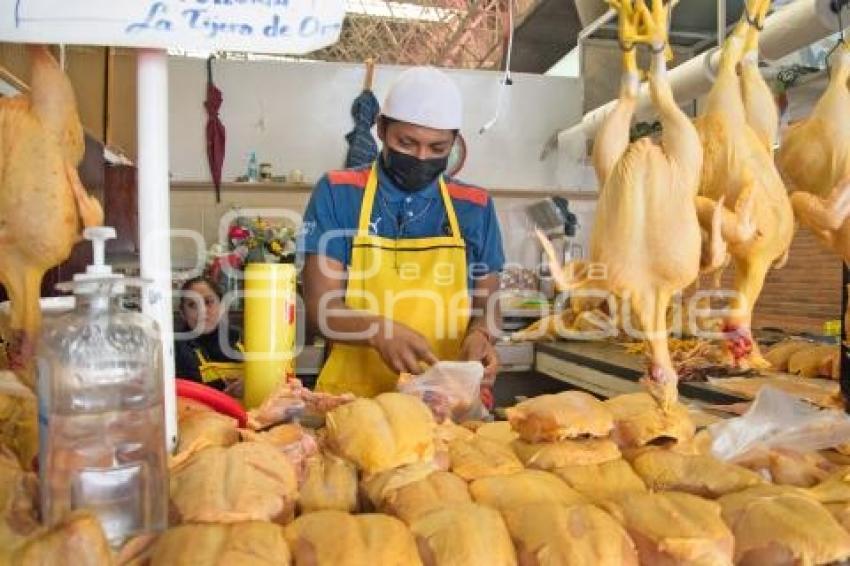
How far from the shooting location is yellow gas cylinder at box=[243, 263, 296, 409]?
1703 mm

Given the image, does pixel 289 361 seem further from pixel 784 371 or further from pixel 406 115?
pixel 784 371

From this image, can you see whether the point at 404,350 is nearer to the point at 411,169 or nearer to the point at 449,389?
the point at 449,389

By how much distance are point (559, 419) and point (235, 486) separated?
Result: 1.91 feet

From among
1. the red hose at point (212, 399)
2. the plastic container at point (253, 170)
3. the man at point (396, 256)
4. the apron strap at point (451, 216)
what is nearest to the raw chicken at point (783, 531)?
the red hose at point (212, 399)

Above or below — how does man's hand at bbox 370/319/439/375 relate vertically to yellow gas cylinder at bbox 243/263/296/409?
below

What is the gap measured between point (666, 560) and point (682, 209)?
622 mm

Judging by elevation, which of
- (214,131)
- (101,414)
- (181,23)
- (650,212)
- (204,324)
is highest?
(214,131)

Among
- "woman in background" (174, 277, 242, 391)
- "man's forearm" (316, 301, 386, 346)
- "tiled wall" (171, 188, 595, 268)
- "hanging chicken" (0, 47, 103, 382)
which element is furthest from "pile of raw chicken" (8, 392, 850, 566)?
"tiled wall" (171, 188, 595, 268)

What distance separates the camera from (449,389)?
5.66ft

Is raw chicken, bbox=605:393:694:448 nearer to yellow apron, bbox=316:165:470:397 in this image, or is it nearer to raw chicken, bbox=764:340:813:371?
yellow apron, bbox=316:165:470:397

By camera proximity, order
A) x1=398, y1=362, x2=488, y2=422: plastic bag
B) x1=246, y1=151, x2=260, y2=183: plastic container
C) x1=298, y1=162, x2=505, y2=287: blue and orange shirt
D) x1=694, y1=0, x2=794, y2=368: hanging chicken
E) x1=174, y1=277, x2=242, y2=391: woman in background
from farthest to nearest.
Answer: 1. x1=246, y1=151, x2=260, y2=183: plastic container
2. x1=174, y1=277, x2=242, y2=391: woman in background
3. x1=298, y1=162, x2=505, y2=287: blue and orange shirt
4. x1=398, y1=362, x2=488, y2=422: plastic bag
5. x1=694, y1=0, x2=794, y2=368: hanging chicken

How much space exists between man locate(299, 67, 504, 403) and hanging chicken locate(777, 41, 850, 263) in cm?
109

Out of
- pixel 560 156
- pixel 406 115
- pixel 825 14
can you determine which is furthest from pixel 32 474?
pixel 560 156

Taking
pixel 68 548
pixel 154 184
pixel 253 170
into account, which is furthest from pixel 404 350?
pixel 253 170
